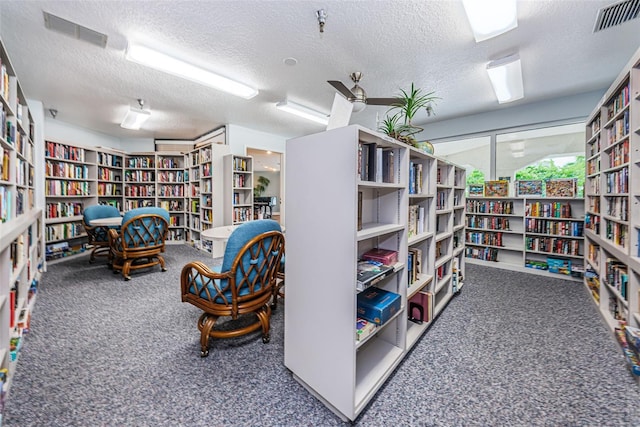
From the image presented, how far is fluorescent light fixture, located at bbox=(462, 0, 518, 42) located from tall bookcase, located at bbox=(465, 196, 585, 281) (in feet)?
9.59

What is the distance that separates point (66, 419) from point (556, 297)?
4406mm

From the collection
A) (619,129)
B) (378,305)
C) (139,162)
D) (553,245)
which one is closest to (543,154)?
(553,245)

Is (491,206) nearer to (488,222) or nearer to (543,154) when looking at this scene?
(488,222)

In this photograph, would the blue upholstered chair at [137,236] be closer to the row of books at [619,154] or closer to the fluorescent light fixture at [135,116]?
the fluorescent light fixture at [135,116]

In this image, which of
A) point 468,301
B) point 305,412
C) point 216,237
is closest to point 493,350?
point 468,301

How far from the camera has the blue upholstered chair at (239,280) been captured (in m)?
1.86

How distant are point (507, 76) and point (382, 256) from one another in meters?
2.83

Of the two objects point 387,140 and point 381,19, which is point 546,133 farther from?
point 387,140

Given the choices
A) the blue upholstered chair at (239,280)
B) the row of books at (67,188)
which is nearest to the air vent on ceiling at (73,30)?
the blue upholstered chair at (239,280)

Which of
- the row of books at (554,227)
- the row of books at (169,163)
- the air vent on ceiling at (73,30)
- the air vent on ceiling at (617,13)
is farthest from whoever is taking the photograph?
the row of books at (169,163)

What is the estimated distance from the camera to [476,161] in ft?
15.7

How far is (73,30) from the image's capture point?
224 centimetres

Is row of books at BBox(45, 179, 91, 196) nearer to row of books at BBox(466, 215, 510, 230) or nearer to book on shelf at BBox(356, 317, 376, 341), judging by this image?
book on shelf at BBox(356, 317, 376, 341)

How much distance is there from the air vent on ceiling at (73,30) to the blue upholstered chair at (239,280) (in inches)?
87.3
